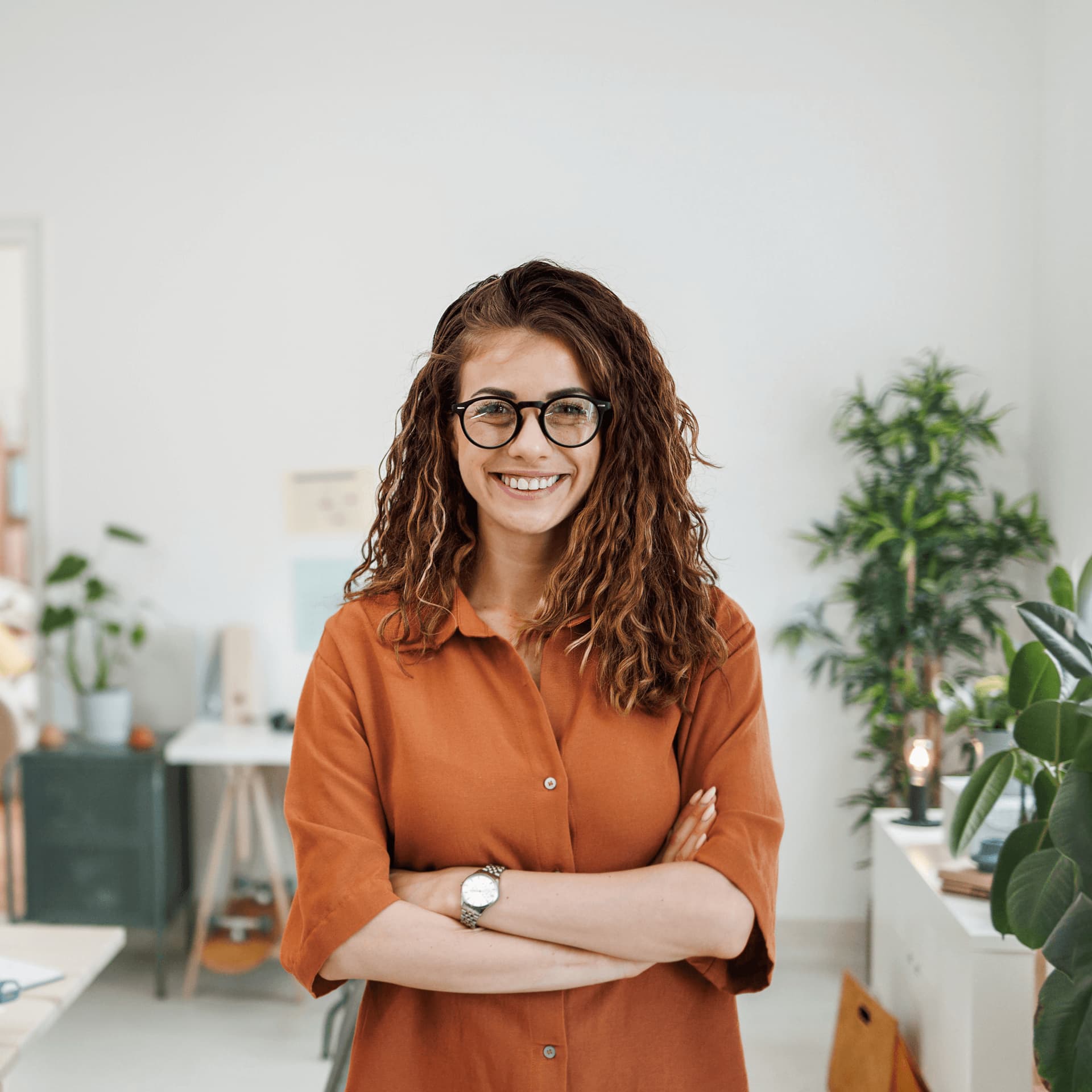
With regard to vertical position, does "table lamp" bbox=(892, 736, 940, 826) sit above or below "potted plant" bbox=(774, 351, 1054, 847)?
below

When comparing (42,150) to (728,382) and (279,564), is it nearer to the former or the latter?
(279,564)

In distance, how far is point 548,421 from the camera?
1252 millimetres

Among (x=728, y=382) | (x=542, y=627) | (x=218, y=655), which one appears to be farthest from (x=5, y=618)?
(x=542, y=627)

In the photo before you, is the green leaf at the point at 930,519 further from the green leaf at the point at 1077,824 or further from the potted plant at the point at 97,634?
the potted plant at the point at 97,634

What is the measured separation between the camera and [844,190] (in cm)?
356

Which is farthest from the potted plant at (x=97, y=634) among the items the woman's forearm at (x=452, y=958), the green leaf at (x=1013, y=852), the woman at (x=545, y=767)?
the green leaf at (x=1013, y=852)

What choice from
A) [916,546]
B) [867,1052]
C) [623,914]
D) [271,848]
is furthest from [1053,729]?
[271,848]

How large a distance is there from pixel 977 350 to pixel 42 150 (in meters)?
3.48

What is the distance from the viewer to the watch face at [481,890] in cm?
119

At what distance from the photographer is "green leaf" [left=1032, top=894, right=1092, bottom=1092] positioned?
1.44 metres


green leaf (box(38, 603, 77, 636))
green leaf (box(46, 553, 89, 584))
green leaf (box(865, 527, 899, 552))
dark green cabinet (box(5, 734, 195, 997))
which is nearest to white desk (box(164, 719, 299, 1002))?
dark green cabinet (box(5, 734, 195, 997))

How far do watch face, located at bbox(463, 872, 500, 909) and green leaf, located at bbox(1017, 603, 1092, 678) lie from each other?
0.87 meters

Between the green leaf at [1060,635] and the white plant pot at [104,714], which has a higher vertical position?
the green leaf at [1060,635]

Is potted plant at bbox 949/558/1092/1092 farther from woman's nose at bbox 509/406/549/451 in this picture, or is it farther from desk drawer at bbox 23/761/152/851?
desk drawer at bbox 23/761/152/851
